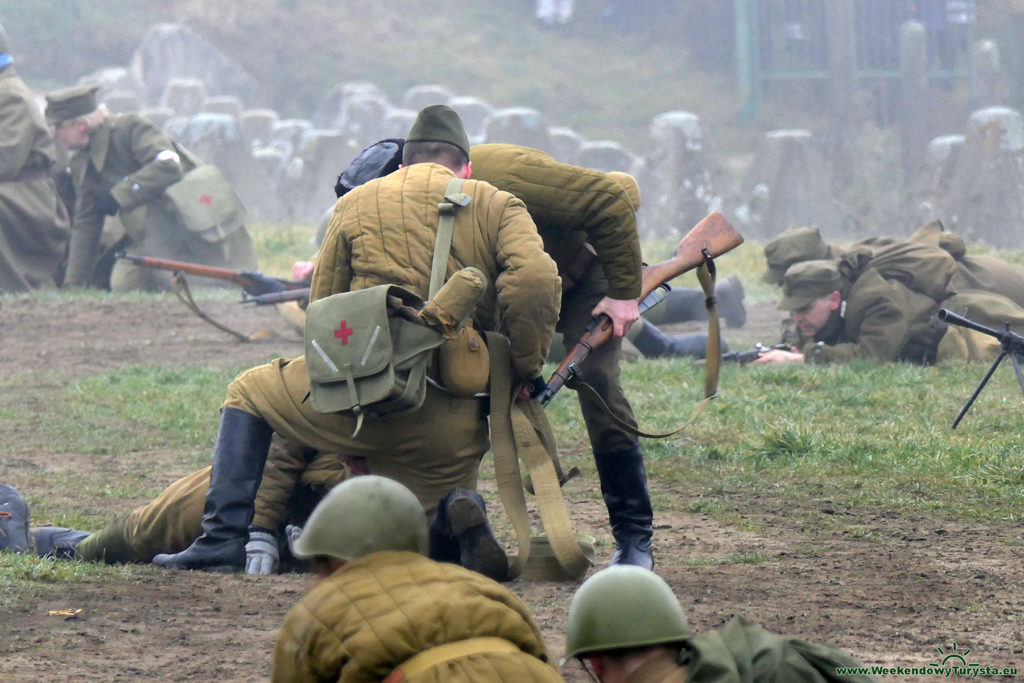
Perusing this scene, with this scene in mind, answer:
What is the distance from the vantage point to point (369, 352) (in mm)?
4562

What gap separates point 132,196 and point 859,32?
25.2m

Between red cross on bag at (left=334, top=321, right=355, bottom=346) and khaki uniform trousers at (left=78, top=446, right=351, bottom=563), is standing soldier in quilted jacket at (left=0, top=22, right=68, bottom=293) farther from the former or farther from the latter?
red cross on bag at (left=334, top=321, right=355, bottom=346)

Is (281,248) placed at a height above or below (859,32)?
below

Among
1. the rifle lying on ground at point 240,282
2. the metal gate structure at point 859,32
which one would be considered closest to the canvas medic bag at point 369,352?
the rifle lying on ground at point 240,282

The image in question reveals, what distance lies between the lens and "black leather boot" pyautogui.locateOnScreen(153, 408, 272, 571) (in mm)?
5105

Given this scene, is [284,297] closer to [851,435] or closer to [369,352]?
[851,435]

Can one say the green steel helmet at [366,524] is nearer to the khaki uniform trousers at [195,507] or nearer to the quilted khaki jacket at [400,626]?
the quilted khaki jacket at [400,626]

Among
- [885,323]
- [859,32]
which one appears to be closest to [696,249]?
[885,323]

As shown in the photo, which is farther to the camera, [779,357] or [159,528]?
[779,357]

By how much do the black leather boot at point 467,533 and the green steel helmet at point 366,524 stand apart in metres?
1.79

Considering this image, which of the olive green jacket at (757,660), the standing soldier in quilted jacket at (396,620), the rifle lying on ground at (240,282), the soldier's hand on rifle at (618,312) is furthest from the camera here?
the rifle lying on ground at (240,282)

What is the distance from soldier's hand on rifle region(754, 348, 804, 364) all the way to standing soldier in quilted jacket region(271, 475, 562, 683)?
7.64 meters

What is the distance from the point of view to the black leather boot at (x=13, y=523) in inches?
215

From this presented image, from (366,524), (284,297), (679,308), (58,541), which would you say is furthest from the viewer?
(679,308)
